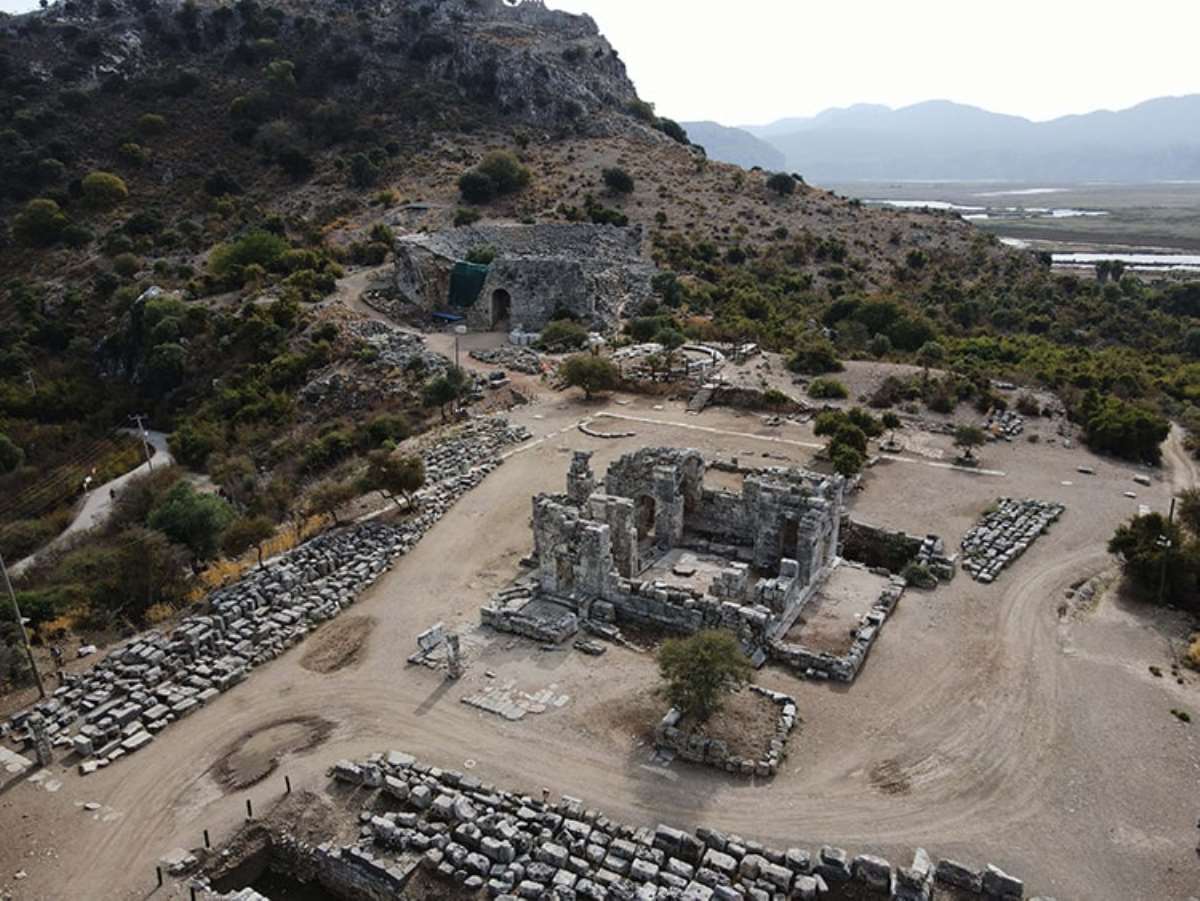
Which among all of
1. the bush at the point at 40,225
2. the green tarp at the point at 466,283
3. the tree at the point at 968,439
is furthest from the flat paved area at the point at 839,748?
the bush at the point at 40,225

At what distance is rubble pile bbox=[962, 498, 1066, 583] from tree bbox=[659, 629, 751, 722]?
10.9m

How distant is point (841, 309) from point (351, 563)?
42.1 meters

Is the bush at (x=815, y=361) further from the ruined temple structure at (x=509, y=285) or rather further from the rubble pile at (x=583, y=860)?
the rubble pile at (x=583, y=860)

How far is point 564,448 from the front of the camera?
35219 millimetres

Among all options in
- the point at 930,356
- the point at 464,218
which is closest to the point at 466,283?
the point at 464,218

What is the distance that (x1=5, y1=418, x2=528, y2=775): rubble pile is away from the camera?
18.3 m

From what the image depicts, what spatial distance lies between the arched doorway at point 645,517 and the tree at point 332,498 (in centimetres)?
1014

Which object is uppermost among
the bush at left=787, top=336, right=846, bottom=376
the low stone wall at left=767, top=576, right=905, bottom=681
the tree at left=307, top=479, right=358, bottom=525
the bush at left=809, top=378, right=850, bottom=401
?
the bush at left=787, top=336, right=846, bottom=376

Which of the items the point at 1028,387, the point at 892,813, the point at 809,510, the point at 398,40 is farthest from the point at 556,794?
the point at 398,40

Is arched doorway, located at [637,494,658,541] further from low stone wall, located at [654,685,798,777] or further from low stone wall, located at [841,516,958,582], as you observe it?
low stone wall, located at [654,685,798,777]

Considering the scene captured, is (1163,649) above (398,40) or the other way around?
the other way around

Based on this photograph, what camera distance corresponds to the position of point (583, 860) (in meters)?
14.7

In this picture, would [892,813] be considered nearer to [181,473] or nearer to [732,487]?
[732,487]

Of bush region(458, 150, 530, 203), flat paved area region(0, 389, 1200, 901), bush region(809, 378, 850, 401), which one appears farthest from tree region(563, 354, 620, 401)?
bush region(458, 150, 530, 203)
